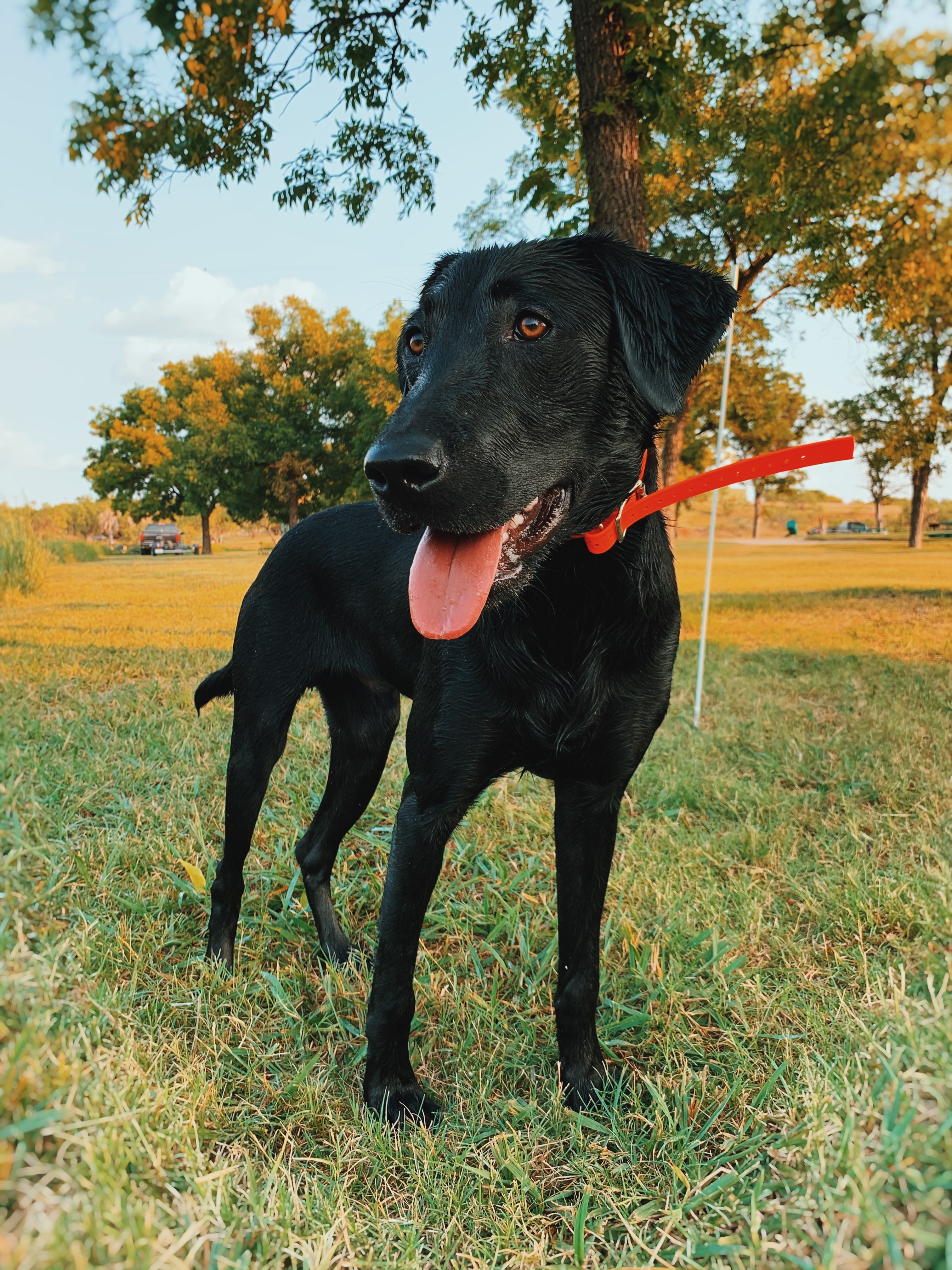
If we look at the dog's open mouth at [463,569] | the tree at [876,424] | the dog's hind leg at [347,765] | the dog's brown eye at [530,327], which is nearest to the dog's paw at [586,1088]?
the dog's hind leg at [347,765]

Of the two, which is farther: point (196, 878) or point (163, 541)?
point (163, 541)

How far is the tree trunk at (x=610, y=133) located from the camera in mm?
5309

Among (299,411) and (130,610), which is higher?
(299,411)

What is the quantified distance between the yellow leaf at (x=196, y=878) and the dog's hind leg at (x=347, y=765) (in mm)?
415

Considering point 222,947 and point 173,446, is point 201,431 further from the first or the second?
point 222,947

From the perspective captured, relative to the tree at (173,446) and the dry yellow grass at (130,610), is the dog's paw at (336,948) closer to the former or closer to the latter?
the dry yellow grass at (130,610)

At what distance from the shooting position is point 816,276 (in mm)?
11883

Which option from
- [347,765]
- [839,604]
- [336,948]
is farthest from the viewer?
[839,604]

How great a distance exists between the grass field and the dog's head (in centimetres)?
98

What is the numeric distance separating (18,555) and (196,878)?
989cm

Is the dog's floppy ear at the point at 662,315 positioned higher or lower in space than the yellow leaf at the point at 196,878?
higher

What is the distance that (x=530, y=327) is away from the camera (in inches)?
72.9

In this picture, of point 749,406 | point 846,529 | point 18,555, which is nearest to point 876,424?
point 749,406

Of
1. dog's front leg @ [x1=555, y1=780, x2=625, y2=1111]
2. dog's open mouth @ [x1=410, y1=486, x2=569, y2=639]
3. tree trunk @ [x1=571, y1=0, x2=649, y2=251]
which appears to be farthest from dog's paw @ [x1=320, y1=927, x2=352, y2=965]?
tree trunk @ [x1=571, y1=0, x2=649, y2=251]
